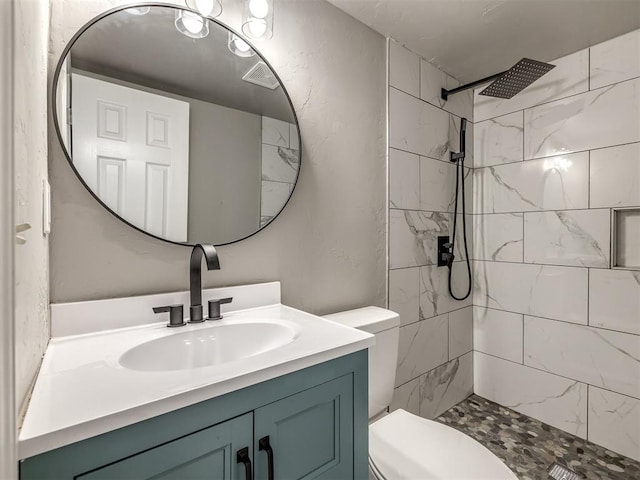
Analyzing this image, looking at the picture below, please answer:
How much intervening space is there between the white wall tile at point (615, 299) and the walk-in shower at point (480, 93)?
65 centimetres

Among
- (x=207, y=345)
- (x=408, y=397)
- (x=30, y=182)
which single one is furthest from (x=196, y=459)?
(x=408, y=397)

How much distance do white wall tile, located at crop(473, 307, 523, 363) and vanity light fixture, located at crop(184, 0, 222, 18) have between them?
7.38ft

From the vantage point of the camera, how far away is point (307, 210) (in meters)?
1.44

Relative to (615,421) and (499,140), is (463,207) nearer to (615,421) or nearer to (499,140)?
(499,140)

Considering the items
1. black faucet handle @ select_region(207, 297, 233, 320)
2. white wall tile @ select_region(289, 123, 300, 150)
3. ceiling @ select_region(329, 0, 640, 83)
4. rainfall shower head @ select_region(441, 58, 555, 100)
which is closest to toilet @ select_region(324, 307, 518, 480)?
black faucet handle @ select_region(207, 297, 233, 320)

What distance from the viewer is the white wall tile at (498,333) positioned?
2113 millimetres

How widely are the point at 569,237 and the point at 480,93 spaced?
0.96 m

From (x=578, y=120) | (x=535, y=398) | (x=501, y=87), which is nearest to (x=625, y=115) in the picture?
(x=578, y=120)

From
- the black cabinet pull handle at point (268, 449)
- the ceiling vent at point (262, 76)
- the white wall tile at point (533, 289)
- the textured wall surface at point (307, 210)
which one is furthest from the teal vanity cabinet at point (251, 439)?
the white wall tile at point (533, 289)

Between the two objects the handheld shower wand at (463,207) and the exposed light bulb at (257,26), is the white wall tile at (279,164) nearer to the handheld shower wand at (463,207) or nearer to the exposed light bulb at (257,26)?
the exposed light bulb at (257,26)

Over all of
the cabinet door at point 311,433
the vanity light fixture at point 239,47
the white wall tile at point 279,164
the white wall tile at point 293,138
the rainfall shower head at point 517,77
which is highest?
the rainfall shower head at point 517,77

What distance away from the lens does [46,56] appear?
0.90 metres

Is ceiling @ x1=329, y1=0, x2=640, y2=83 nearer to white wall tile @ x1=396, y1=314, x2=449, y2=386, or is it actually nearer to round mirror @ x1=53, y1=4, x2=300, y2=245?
round mirror @ x1=53, y1=4, x2=300, y2=245

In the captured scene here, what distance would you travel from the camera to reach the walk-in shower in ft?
5.22
